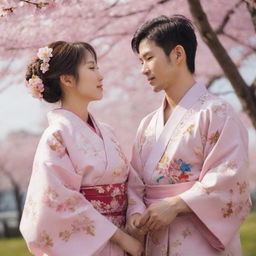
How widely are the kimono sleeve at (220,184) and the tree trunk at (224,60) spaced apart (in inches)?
67.7

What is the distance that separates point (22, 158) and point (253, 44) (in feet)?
52.7

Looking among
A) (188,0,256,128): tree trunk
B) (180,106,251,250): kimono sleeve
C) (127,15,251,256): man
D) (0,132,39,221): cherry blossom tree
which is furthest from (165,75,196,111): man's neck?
(0,132,39,221): cherry blossom tree

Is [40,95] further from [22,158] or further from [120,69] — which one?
[22,158]

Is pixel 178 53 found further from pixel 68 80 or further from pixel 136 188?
pixel 136 188

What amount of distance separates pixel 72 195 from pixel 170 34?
869 millimetres

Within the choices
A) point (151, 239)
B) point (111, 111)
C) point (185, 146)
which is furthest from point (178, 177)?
point (111, 111)

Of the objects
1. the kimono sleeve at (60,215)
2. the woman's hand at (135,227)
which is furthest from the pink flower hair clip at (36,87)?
the woman's hand at (135,227)

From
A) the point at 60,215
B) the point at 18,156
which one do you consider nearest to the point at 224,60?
the point at 60,215

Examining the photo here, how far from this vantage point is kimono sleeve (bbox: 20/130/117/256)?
8.10ft

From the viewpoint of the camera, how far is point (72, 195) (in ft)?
8.11

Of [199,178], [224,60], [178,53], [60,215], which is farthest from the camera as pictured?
[224,60]

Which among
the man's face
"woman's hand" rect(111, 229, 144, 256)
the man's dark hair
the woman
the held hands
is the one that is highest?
the man's dark hair

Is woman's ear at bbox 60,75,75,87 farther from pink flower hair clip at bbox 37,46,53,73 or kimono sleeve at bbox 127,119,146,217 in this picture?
kimono sleeve at bbox 127,119,146,217

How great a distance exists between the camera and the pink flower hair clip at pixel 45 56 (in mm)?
2668
